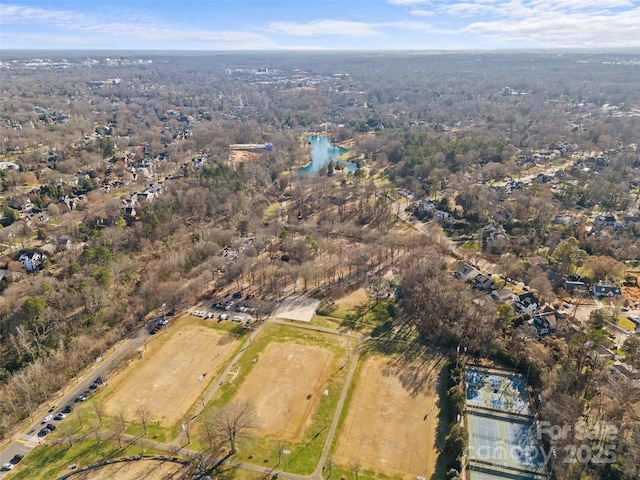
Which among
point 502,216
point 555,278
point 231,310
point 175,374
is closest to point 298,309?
point 231,310

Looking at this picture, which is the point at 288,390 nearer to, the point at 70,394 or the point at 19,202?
the point at 70,394

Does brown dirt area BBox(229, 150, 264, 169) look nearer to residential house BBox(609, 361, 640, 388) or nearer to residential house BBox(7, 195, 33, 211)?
residential house BBox(7, 195, 33, 211)

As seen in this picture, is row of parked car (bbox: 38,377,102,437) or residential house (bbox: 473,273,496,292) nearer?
row of parked car (bbox: 38,377,102,437)

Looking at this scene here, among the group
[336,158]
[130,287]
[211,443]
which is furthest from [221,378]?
[336,158]

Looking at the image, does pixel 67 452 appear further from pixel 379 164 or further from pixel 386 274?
pixel 379 164

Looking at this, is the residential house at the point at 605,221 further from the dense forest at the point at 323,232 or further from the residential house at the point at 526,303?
the residential house at the point at 526,303

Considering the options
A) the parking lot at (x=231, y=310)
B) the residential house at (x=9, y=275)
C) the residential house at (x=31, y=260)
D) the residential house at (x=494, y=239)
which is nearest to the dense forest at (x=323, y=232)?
the residential house at (x=9, y=275)

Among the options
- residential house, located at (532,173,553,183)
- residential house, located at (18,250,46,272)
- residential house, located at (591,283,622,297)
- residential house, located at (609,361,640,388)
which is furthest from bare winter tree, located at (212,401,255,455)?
residential house, located at (532,173,553,183)
